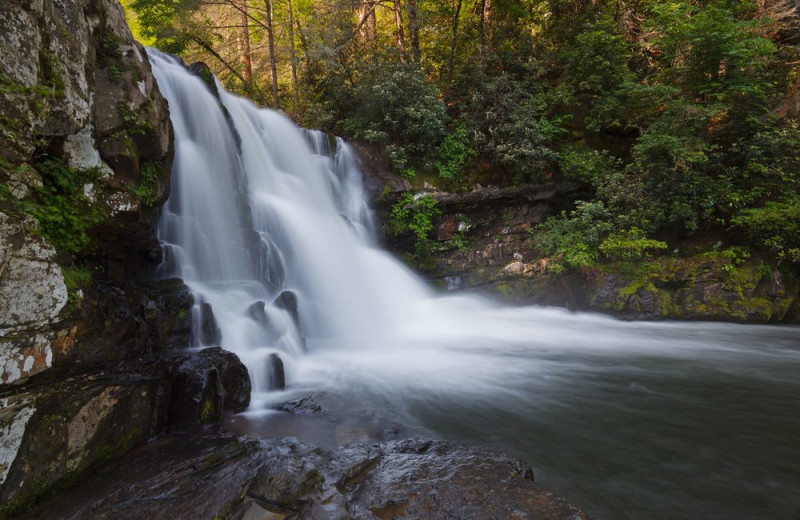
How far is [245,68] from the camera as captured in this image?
1889 cm

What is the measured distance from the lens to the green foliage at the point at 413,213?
477 inches

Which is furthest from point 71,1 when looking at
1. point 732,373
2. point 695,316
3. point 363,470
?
point 695,316

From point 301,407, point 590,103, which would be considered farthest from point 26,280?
point 590,103

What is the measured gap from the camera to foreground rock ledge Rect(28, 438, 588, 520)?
2811 mm

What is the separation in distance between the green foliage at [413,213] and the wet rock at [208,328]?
677 cm

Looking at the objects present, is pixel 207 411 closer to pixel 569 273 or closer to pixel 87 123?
pixel 87 123

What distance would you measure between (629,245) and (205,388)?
394 inches

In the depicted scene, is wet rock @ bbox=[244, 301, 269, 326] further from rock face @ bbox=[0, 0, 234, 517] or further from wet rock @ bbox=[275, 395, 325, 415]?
wet rock @ bbox=[275, 395, 325, 415]

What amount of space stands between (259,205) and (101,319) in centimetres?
577

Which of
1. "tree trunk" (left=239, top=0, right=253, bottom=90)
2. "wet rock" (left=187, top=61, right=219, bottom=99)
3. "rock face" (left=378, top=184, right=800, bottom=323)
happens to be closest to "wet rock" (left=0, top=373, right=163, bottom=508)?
"wet rock" (left=187, top=61, right=219, bottom=99)

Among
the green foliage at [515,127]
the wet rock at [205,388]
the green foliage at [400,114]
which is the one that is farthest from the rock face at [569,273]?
the wet rock at [205,388]

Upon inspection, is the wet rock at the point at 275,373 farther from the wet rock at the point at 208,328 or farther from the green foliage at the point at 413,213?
the green foliage at the point at 413,213

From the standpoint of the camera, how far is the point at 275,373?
5.81 meters

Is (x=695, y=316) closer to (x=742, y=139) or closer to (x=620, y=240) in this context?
(x=620, y=240)
